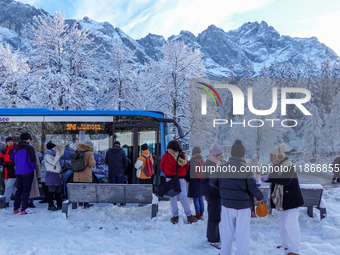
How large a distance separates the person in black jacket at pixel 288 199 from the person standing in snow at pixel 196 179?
5.83 feet

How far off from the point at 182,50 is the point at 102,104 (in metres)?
8.24

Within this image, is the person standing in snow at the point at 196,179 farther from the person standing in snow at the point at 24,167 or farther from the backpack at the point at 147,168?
the person standing in snow at the point at 24,167

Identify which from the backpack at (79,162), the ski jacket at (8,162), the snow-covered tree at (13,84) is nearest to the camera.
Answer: the backpack at (79,162)

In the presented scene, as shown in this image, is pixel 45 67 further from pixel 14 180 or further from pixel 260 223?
pixel 260 223

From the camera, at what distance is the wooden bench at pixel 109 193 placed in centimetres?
548

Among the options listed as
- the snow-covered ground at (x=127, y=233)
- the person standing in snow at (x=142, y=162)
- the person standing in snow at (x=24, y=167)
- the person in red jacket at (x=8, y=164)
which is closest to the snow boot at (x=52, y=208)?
the snow-covered ground at (x=127, y=233)

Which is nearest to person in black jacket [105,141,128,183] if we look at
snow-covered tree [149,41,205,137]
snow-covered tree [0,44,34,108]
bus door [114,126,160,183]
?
bus door [114,126,160,183]

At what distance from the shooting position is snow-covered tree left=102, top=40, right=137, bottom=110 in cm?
2003

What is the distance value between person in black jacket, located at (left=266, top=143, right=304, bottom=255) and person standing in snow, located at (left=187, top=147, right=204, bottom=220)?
178 centimetres

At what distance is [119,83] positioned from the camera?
67.6 feet

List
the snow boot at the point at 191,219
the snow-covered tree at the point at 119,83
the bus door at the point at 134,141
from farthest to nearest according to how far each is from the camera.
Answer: the snow-covered tree at the point at 119,83 < the bus door at the point at 134,141 < the snow boot at the point at 191,219

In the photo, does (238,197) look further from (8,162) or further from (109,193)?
(8,162)

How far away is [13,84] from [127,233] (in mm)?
18484

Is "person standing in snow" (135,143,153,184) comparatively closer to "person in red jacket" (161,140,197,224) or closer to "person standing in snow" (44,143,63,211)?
"person in red jacket" (161,140,197,224)
